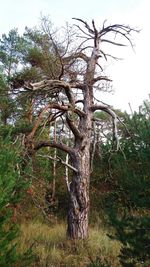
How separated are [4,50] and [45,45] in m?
12.3

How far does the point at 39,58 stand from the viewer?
19938 millimetres

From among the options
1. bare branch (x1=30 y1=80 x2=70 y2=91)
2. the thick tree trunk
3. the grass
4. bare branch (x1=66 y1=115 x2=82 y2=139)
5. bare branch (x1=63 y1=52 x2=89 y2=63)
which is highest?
bare branch (x1=63 y1=52 x2=89 y2=63)

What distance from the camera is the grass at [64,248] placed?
975cm

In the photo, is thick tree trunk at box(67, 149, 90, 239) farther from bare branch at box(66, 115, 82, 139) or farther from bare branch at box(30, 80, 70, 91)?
bare branch at box(30, 80, 70, 91)

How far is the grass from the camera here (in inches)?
384

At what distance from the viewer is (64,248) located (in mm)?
10969

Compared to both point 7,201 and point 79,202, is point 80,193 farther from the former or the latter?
point 7,201

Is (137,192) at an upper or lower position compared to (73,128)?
lower

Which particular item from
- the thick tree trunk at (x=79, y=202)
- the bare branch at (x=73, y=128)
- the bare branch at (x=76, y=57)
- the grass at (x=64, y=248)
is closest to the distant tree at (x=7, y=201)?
the grass at (x=64, y=248)

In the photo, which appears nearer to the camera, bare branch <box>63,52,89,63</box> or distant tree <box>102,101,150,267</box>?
distant tree <box>102,101,150,267</box>

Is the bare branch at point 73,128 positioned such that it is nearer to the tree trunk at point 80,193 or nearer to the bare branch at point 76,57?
the tree trunk at point 80,193

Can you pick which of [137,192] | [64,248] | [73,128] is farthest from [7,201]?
[73,128]

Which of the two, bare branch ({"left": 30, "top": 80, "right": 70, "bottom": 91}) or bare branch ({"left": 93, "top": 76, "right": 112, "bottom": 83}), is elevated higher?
bare branch ({"left": 93, "top": 76, "right": 112, "bottom": 83})

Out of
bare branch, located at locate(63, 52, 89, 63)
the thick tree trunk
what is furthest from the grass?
bare branch, located at locate(63, 52, 89, 63)
